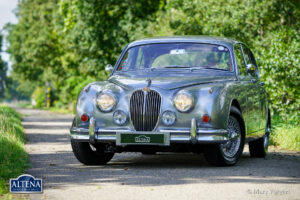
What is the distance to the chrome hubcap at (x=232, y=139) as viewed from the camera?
766cm

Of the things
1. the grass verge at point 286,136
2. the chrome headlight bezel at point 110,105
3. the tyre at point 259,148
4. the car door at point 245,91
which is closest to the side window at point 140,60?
the chrome headlight bezel at point 110,105

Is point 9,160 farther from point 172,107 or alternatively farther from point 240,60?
point 240,60

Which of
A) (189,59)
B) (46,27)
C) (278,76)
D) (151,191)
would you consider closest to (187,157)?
(189,59)

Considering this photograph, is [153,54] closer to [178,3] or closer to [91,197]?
[91,197]

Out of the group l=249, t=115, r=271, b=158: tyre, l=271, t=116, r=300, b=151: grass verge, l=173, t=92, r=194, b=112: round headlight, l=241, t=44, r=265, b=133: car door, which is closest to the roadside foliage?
l=271, t=116, r=300, b=151: grass verge

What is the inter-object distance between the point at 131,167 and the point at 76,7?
55.1 ft

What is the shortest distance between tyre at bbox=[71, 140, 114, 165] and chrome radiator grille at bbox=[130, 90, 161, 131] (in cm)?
92

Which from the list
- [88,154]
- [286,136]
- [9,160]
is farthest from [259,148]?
[9,160]

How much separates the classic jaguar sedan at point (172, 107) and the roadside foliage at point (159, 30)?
4675 mm

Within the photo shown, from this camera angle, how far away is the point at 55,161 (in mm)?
8523

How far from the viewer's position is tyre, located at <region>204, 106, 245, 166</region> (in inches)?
291

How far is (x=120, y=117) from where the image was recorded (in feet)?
23.9

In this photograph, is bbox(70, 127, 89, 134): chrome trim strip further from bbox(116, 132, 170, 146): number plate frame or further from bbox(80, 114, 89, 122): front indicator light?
bbox(116, 132, 170, 146): number plate frame

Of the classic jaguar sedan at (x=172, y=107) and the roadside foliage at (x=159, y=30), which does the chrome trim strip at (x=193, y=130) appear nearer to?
the classic jaguar sedan at (x=172, y=107)
